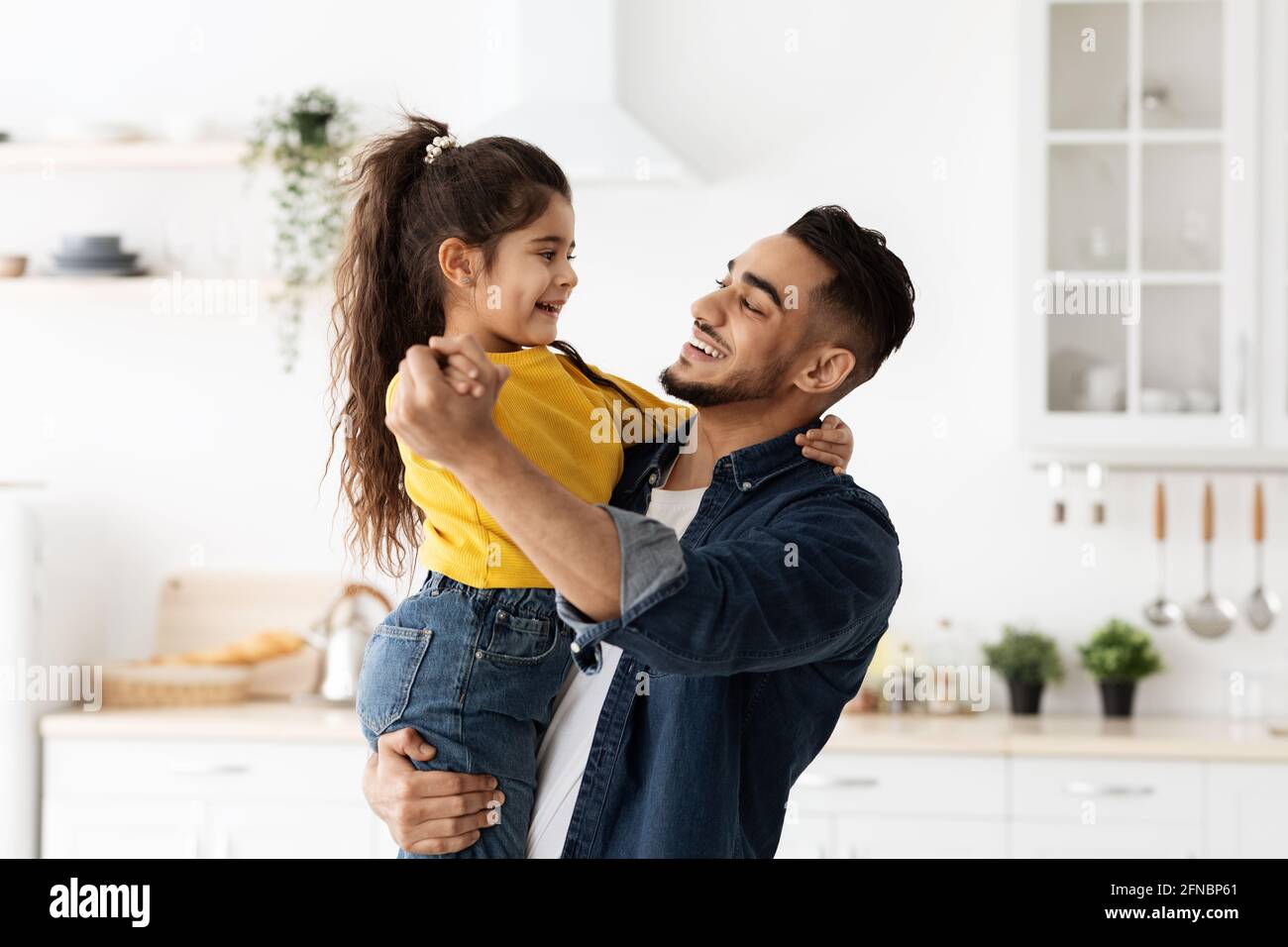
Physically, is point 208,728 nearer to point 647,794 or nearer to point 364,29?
point 364,29

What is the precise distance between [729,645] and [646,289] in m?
2.55

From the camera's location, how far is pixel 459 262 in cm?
140

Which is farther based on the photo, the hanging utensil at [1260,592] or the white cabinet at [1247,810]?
the hanging utensil at [1260,592]

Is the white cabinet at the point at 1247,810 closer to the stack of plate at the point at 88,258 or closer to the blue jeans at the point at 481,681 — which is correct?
the blue jeans at the point at 481,681

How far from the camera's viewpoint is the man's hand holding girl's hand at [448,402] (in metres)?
0.91

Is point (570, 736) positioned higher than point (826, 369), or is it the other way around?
point (826, 369)

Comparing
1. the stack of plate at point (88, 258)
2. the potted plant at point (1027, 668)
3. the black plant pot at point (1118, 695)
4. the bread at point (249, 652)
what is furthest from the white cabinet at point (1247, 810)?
the stack of plate at point (88, 258)

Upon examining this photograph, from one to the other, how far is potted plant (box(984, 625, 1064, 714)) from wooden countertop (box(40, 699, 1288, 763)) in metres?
0.05

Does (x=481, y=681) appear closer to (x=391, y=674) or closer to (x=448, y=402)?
(x=391, y=674)

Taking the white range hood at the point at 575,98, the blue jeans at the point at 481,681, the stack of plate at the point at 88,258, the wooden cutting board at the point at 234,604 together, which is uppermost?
the white range hood at the point at 575,98

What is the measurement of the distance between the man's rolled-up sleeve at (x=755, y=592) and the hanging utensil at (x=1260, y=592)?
2.43m

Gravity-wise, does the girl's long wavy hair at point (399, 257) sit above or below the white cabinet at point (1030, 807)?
above

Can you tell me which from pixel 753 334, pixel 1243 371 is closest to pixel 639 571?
pixel 753 334

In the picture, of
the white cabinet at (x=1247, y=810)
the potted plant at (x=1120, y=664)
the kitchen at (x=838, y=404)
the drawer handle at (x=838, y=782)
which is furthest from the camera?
the potted plant at (x=1120, y=664)
